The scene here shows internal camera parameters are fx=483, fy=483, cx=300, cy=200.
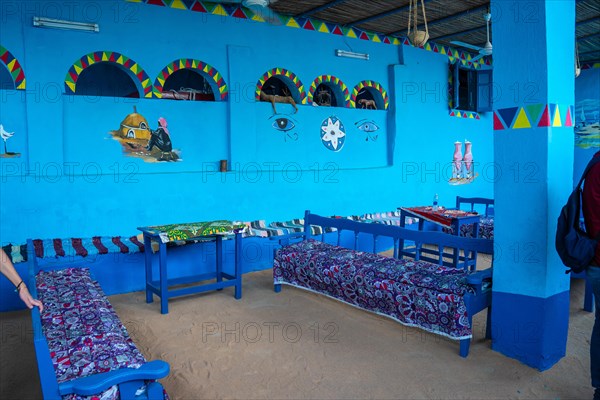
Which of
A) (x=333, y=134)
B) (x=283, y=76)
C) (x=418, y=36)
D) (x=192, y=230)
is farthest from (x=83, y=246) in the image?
(x=418, y=36)

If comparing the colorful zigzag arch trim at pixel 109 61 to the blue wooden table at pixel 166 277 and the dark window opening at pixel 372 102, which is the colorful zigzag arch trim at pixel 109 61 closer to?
the blue wooden table at pixel 166 277

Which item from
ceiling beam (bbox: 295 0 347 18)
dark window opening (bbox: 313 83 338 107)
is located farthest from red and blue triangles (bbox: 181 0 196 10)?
dark window opening (bbox: 313 83 338 107)

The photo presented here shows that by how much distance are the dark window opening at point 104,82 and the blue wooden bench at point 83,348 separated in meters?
4.87

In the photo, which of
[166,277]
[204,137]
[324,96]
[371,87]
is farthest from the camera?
[371,87]

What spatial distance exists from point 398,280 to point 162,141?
329cm

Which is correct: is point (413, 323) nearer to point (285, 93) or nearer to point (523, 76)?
point (523, 76)

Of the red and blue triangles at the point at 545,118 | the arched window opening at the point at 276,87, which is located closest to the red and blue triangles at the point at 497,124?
the red and blue triangles at the point at 545,118

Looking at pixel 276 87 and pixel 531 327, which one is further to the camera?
pixel 276 87

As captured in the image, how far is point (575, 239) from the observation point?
9.32 feet

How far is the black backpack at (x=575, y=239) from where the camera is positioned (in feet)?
9.20

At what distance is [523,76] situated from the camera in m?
3.41

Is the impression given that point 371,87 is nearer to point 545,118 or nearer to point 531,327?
point 545,118

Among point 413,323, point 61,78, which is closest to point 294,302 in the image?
point 413,323

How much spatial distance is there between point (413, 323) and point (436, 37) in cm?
579
